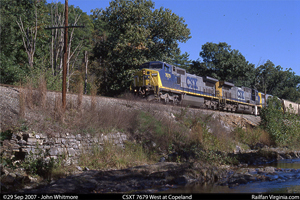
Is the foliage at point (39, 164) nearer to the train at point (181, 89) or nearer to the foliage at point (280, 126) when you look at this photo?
the train at point (181, 89)

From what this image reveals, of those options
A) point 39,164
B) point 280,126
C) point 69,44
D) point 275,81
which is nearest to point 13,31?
point 69,44

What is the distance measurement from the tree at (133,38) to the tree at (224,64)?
1272 cm

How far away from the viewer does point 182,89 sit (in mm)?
21656

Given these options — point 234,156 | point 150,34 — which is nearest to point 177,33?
point 150,34

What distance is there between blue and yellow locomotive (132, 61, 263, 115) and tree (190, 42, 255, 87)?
9502 mm

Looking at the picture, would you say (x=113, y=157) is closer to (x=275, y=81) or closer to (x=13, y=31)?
(x=13, y=31)

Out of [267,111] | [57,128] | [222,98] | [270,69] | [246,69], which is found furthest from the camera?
[270,69]

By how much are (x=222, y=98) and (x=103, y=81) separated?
12908mm

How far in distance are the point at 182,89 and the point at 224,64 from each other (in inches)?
819

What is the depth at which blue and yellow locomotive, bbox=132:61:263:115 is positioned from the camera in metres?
19.3

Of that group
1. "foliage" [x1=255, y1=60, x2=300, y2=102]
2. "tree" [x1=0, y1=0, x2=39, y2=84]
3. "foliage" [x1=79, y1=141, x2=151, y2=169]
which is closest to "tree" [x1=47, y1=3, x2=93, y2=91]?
"tree" [x1=0, y1=0, x2=39, y2=84]

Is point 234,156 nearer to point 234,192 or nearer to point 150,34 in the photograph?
point 234,192

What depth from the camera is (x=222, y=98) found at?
2702 cm

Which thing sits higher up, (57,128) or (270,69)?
(270,69)
